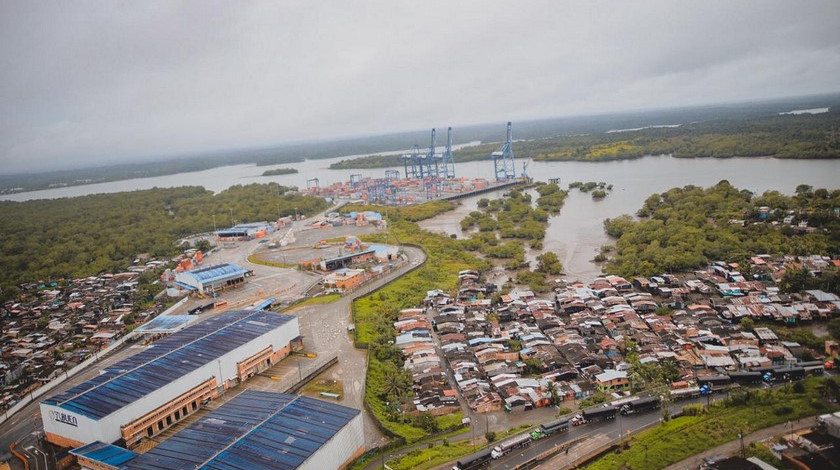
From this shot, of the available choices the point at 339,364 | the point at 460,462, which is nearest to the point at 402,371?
the point at 339,364

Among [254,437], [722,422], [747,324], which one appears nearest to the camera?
[254,437]

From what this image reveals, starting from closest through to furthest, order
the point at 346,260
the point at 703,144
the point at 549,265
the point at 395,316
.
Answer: the point at 395,316 → the point at 549,265 → the point at 346,260 → the point at 703,144

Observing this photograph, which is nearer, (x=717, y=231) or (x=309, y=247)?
(x=717, y=231)

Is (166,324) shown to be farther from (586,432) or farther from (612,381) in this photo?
(612,381)

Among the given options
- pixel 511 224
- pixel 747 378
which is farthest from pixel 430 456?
pixel 511 224

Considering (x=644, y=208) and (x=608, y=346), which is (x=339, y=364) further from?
Result: (x=644, y=208)

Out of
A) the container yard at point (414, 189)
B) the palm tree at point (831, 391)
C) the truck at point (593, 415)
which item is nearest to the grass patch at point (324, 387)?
the truck at point (593, 415)

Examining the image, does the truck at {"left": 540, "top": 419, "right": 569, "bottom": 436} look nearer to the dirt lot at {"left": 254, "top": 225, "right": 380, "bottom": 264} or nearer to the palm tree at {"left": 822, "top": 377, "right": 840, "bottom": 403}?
the palm tree at {"left": 822, "top": 377, "right": 840, "bottom": 403}
